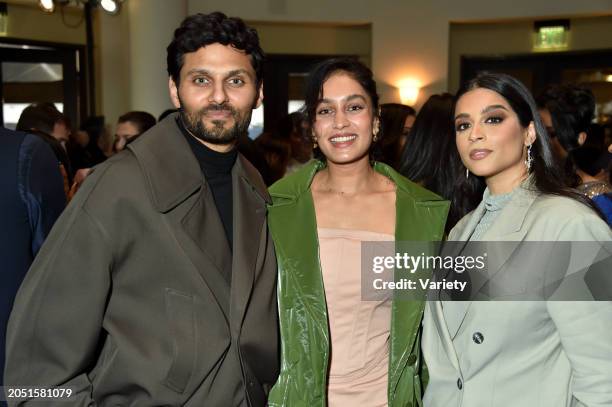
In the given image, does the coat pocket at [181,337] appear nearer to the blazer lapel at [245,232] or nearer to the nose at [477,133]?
the blazer lapel at [245,232]

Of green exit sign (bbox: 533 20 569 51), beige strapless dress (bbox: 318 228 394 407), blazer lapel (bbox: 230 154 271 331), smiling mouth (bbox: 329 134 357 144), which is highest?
green exit sign (bbox: 533 20 569 51)

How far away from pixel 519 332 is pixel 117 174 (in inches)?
42.7

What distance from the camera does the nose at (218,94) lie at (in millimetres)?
Result: 1794

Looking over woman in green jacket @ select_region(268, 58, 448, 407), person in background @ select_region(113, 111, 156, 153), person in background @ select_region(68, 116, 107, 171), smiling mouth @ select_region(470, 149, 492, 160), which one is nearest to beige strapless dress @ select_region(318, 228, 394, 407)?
woman in green jacket @ select_region(268, 58, 448, 407)

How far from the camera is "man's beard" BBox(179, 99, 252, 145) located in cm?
180

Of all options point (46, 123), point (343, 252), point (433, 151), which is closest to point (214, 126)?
point (343, 252)

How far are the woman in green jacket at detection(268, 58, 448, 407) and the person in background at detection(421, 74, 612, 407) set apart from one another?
0.20 m

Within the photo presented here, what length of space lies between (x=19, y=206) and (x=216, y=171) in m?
0.57

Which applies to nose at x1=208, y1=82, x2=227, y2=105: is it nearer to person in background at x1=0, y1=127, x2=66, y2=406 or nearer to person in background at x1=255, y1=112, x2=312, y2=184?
person in background at x1=0, y1=127, x2=66, y2=406

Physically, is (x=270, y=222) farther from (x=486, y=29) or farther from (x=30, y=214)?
(x=486, y=29)

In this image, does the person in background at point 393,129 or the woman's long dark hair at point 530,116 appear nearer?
the woman's long dark hair at point 530,116
